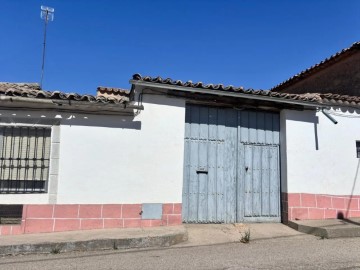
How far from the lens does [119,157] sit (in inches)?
267

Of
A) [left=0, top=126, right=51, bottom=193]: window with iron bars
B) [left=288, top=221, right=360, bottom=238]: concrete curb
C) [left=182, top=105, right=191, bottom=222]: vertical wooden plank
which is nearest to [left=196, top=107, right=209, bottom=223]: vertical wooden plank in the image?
[left=182, top=105, right=191, bottom=222]: vertical wooden plank

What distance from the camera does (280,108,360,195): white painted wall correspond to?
7.93 metres

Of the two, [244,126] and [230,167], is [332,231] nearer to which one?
[230,167]

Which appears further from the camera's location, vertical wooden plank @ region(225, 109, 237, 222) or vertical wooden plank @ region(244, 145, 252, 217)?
vertical wooden plank @ region(244, 145, 252, 217)

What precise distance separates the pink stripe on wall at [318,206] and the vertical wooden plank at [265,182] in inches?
14.4

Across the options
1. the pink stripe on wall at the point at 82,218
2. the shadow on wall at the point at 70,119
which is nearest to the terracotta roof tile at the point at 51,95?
the shadow on wall at the point at 70,119

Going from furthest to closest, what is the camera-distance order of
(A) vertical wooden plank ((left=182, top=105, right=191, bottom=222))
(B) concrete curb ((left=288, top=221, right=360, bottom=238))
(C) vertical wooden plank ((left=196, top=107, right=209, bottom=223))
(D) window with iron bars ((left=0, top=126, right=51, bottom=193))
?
(C) vertical wooden plank ((left=196, top=107, right=209, bottom=223)), (A) vertical wooden plank ((left=182, top=105, right=191, bottom=222)), (B) concrete curb ((left=288, top=221, right=360, bottom=238)), (D) window with iron bars ((left=0, top=126, right=51, bottom=193))

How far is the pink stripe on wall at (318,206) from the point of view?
7.76 metres

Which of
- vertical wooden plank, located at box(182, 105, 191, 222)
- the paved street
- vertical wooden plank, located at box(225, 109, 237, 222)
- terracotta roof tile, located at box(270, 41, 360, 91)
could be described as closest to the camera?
the paved street

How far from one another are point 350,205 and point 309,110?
2.39 meters

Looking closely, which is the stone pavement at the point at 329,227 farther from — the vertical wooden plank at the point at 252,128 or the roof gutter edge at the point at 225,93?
the roof gutter edge at the point at 225,93

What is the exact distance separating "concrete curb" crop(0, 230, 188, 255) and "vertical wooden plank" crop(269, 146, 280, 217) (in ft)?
8.36

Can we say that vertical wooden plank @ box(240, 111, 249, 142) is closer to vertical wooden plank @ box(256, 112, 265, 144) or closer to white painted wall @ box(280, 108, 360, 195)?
vertical wooden plank @ box(256, 112, 265, 144)

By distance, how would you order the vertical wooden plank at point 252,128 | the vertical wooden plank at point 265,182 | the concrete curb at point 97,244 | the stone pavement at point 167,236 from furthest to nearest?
1. the vertical wooden plank at point 252,128
2. the vertical wooden plank at point 265,182
3. the stone pavement at point 167,236
4. the concrete curb at point 97,244
